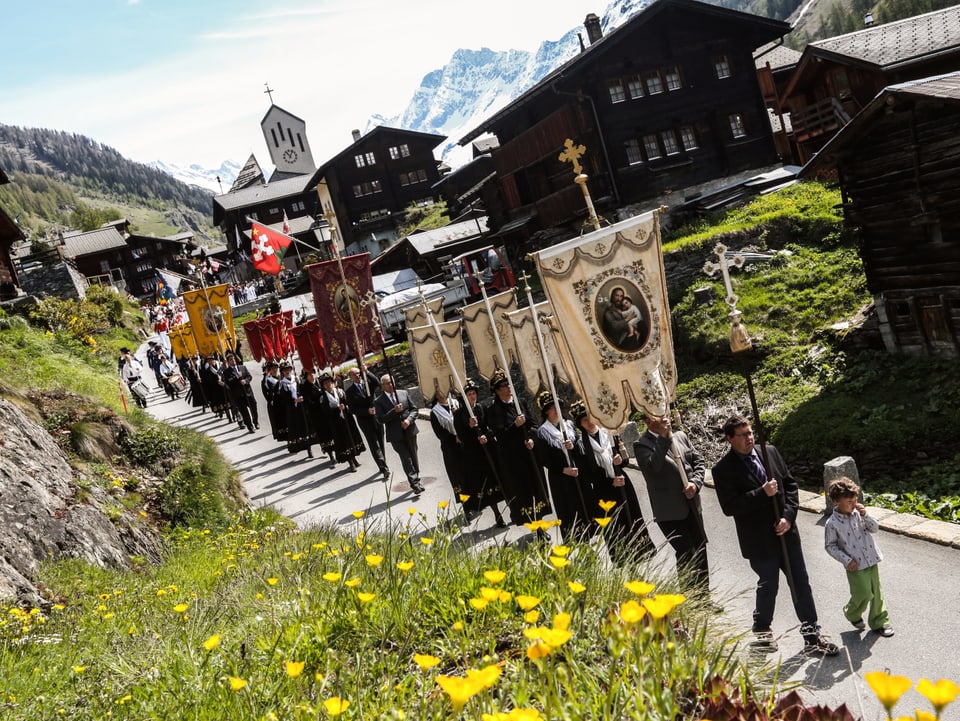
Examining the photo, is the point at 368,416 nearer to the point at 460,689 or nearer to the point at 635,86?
the point at 460,689

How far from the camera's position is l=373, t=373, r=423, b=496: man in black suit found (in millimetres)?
14453

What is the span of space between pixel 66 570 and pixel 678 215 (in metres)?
28.3

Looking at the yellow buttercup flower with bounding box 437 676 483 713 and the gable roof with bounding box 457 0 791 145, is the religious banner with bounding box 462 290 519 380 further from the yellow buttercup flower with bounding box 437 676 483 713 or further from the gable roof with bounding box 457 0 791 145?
the gable roof with bounding box 457 0 791 145

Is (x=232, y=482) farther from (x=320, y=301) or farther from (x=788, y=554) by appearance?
(x=788, y=554)

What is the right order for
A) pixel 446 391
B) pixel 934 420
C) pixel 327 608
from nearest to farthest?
pixel 327 608 < pixel 446 391 < pixel 934 420

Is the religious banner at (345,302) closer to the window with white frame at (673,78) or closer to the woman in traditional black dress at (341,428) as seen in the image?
the woman in traditional black dress at (341,428)

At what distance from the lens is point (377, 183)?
68.6 meters

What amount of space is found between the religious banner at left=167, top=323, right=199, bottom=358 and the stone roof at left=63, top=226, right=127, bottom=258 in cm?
6672

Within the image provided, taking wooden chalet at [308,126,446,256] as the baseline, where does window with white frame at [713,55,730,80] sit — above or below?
below

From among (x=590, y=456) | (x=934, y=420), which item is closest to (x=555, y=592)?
(x=590, y=456)

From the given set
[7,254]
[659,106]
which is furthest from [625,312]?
[7,254]

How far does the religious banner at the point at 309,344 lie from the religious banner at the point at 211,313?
2.45 metres

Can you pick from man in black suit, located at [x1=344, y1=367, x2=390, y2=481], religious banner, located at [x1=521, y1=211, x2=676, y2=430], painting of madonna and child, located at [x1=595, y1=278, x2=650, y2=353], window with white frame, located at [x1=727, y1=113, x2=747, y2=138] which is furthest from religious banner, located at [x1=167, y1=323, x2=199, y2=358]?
window with white frame, located at [x1=727, y1=113, x2=747, y2=138]

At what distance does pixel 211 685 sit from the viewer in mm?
4297
